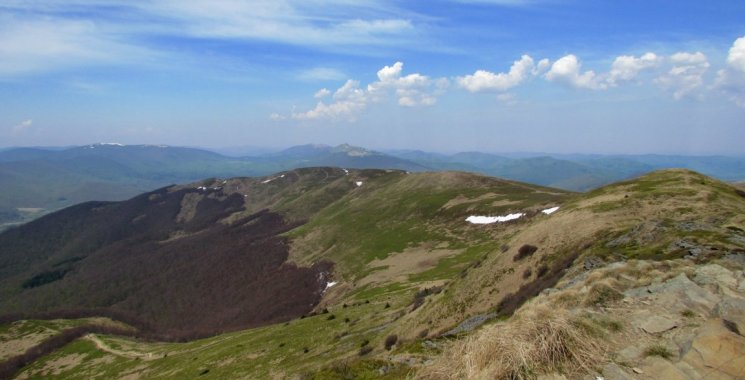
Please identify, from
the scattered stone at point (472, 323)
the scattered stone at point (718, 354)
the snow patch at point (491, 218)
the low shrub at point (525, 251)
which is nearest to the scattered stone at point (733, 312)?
the scattered stone at point (718, 354)

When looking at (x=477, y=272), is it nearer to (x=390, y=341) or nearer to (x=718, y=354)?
(x=390, y=341)

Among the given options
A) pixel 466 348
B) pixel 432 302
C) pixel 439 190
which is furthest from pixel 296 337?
pixel 439 190

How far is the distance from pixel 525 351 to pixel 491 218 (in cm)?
9344

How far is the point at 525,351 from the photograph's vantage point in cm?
1142

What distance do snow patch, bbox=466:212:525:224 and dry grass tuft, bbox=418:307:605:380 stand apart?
8496cm

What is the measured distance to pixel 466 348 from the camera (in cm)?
1233

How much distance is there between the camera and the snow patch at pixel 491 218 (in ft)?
311

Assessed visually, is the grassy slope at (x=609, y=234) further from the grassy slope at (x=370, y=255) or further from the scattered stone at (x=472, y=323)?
the grassy slope at (x=370, y=255)

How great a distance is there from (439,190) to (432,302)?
4712 inches

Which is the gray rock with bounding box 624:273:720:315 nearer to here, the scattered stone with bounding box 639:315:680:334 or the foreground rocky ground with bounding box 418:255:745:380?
the foreground rocky ground with bounding box 418:255:745:380

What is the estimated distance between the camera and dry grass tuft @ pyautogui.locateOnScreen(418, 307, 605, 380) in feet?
36.9

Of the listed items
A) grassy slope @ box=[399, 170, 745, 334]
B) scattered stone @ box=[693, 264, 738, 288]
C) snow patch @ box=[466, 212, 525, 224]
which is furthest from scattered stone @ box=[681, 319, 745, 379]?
snow patch @ box=[466, 212, 525, 224]

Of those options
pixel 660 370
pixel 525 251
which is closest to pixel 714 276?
pixel 660 370

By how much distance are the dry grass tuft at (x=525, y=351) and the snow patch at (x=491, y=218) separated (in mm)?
84958
